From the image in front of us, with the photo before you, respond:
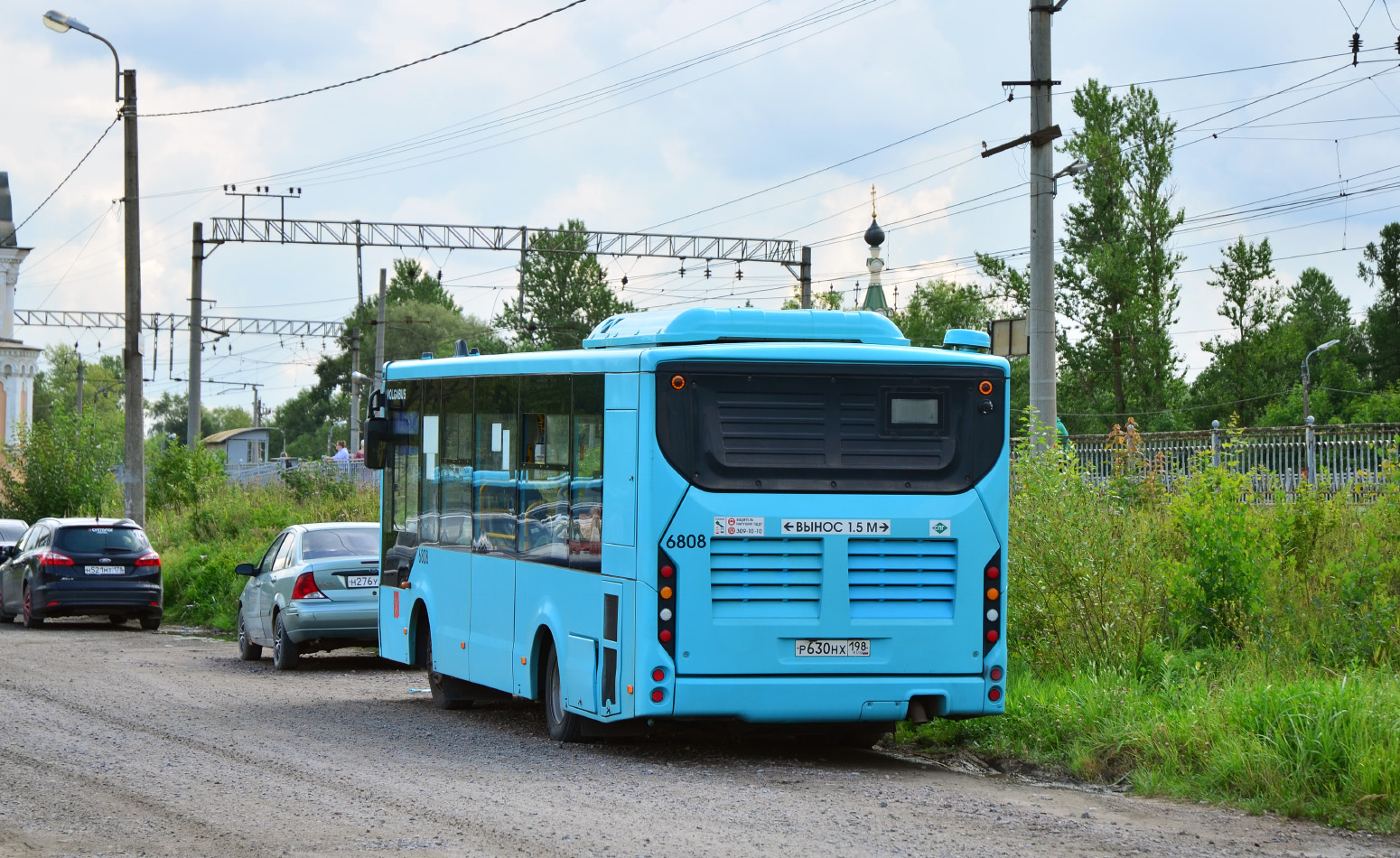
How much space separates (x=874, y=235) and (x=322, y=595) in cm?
3590

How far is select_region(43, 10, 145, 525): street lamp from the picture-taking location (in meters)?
30.8

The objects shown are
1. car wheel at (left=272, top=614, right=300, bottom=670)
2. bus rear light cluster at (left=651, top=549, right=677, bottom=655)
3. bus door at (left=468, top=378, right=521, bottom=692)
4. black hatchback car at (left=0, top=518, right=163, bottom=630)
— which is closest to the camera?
bus rear light cluster at (left=651, top=549, right=677, bottom=655)

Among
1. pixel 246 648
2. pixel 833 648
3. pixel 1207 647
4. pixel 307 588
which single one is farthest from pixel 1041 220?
pixel 246 648

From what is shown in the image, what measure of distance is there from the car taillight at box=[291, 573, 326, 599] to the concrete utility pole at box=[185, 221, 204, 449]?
70.2ft

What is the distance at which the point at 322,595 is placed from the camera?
18.9 meters

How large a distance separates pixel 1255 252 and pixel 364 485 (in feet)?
156

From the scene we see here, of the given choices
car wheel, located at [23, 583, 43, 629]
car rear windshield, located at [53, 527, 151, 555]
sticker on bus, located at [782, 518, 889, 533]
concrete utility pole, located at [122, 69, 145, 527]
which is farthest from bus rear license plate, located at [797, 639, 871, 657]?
concrete utility pole, located at [122, 69, 145, 527]

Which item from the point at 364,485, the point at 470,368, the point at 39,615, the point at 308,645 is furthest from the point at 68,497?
the point at 470,368

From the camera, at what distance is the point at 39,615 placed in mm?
26609

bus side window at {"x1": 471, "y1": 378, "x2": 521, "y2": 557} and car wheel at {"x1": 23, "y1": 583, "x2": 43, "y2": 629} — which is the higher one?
bus side window at {"x1": 471, "y1": 378, "x2": 521, "y2": 557}

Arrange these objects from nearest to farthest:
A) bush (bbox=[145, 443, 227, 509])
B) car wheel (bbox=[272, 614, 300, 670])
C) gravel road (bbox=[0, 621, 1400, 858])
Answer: gravel road (bbox=[0, 621, 1400, 858]), car wheel (bbox=[272, 614, 300, 670]), bush (bbox=[145, 443, 227, 509])

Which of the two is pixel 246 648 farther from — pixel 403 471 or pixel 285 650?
pixel 403 471

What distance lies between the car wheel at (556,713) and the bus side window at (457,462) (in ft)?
6.07

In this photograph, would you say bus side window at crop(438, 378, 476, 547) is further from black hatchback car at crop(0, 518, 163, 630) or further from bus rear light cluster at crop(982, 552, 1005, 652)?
black hatchback car at crop(0, 518, 163, 630)
